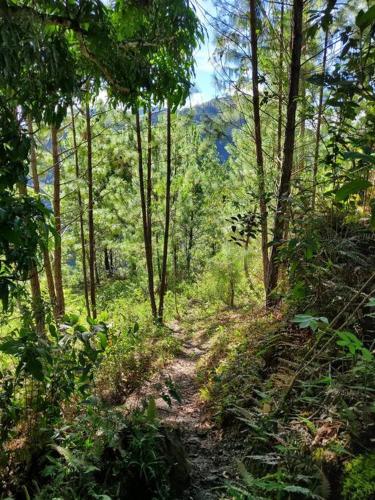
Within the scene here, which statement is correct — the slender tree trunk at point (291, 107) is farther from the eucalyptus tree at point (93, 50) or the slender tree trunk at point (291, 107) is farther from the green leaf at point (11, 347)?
the green leaf at point (11, 347)

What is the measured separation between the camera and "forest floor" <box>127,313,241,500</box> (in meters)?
2.86

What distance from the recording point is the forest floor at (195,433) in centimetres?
286

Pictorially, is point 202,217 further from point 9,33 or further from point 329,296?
point 9,33

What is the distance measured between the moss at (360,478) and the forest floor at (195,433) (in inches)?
29.4

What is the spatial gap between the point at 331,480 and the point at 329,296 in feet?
5.24

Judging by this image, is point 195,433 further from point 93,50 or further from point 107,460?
point 93,50

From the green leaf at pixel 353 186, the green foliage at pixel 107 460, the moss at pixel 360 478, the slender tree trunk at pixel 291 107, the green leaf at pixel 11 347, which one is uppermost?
the slender tree trunk at pixel 291 107

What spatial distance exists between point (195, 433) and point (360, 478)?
2.14 m

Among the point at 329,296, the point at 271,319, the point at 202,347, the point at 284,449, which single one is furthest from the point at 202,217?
the point at 284,449

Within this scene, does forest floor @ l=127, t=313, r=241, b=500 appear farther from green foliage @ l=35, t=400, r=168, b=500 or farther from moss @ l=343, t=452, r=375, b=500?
moss @ l=343, t=452, r=375, b=500

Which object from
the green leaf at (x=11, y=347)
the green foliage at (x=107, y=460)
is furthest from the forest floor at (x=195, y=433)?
the green leaf at (x=11, y=347)

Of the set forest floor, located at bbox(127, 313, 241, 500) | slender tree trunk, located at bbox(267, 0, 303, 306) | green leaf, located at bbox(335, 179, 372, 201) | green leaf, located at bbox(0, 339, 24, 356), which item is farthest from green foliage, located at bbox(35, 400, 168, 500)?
slender tree trunk, located at bbox(267, 0, 303, 306)

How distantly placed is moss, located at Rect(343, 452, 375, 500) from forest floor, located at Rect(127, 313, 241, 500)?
0.75 m

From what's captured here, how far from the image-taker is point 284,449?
7.62 ft
